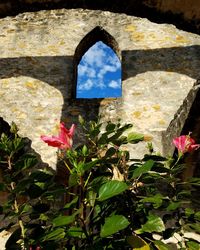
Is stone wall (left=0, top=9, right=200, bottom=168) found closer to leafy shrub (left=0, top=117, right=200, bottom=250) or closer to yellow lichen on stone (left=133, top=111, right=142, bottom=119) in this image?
yellow lichen on stone (left=133, top=111, right=142, bottom=119)

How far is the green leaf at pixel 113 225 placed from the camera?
1503 mm

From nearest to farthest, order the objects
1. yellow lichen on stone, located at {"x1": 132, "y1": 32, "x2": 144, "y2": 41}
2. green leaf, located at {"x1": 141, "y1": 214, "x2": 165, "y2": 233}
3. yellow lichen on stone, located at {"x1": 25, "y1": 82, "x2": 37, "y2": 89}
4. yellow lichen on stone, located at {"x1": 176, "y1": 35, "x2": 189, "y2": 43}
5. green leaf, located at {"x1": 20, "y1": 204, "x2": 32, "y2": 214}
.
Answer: green leaf, located at {"x1": 141, "y1": 214, "x2": 165, "y2": 233} → green leaf, located at {"x1": 20, "y1": 204, "x2": 32, "y2": 214} → yellow lichen on stone, located at {"x1": 25, "y1": 82, "x2": 37, "y2": 89} → yellow lichen on stone, located at {"x1": 176, "y1": 35, "x2": 189, "y2": 43} → yellow lichen on stone, located at {"x1": 132, "y1": 32, "x2": 144, "y2": 41}

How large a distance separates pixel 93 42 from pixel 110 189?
7207mm

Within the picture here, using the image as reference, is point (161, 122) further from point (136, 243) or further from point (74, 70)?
point (136, 243)

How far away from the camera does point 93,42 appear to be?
8.50 m

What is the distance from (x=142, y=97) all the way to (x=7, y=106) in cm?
257

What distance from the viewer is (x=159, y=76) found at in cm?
750

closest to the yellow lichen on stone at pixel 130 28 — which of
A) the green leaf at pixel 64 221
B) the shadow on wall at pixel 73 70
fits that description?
the shadow on wall at pixel 73 70

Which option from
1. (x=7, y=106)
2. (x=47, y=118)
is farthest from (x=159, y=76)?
(x=7, y=106)

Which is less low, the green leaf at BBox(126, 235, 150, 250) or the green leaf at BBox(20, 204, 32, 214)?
the green leaf at BBox(20, 204, 32, 214)

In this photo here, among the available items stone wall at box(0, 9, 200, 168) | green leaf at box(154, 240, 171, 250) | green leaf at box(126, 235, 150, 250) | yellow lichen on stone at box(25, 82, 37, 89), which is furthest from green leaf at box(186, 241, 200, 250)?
yellow lichen on stone at box(25, 82, 37, 89)

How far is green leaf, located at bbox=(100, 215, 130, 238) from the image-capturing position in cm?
150

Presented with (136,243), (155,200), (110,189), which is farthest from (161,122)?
(110,189)

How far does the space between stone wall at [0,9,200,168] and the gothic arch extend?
0.07ft
